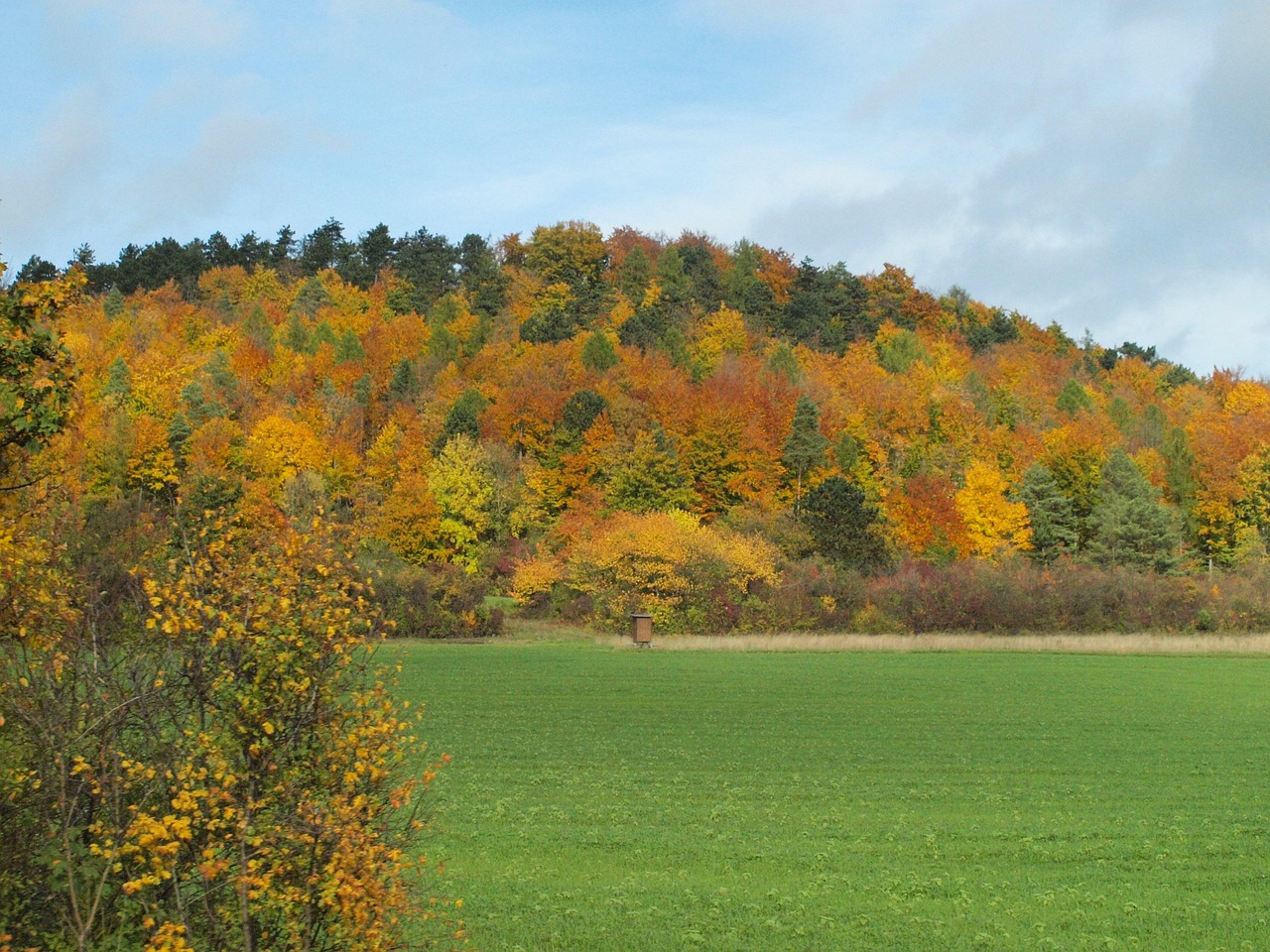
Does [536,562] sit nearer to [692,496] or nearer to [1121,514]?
[692,496]

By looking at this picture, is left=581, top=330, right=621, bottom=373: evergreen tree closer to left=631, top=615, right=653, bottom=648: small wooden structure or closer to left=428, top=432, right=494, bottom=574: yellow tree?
left=428, top=432, right=494, bottom=574: yellow tree

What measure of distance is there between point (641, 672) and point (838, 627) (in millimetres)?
19373

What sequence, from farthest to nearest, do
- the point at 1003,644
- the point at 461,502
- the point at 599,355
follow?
the point at 599,355 < the point at 461,502 < the point at 1003,644

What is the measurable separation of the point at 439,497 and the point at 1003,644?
39.2 meters

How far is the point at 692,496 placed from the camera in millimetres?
81062

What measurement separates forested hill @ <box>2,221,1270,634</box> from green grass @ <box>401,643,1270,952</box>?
86.1 feet

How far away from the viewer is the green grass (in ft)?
37.5

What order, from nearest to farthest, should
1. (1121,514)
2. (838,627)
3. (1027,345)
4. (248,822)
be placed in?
(248,822) < (838,627) < (1121,514) < (1027,345)

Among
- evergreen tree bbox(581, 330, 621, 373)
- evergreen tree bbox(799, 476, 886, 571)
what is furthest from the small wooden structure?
evergreen tree bbox(581, 330, 621, 373)

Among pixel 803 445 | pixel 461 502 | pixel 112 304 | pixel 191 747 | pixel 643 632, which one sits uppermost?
pixel 112 304

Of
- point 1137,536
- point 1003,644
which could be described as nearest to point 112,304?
point 1137,536

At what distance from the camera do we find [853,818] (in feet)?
54.6

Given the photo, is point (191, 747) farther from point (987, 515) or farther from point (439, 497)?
point (987, 515)

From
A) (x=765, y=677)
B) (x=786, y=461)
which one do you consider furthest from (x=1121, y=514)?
(x=765, y=677)
